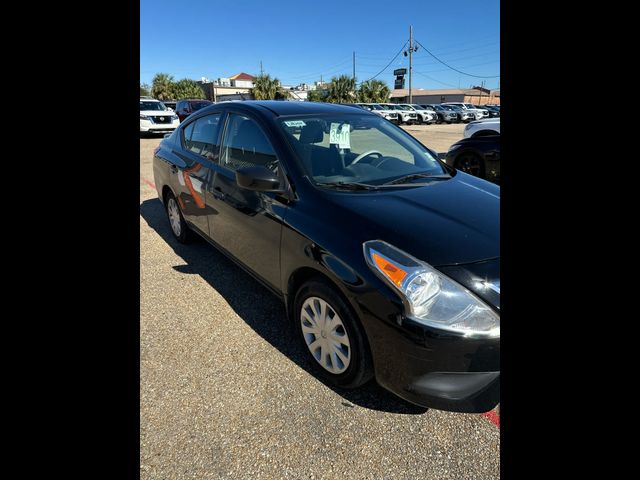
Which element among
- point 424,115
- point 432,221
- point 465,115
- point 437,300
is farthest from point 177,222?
point 465,115

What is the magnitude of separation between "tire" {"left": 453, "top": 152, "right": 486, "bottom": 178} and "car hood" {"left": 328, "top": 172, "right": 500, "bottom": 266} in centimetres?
474

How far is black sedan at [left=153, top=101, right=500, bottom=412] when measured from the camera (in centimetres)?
172

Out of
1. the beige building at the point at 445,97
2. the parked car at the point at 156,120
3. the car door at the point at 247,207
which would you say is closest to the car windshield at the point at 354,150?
the car door at the point at 247,207

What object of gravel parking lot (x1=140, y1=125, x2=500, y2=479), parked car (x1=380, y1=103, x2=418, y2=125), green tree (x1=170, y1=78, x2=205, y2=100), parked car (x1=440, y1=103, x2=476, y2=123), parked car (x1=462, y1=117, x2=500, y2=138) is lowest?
gravel parking lot (x1=140, y1=125, x2=500, y2=479)

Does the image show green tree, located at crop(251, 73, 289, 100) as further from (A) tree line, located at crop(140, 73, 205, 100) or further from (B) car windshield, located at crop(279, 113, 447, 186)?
(B) car windshield, located at crop(279, 113, 447, 186)

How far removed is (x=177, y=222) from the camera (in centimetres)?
434

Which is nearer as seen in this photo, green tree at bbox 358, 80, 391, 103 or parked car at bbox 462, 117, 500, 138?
parked car at bbox 462, 117, 500, 138

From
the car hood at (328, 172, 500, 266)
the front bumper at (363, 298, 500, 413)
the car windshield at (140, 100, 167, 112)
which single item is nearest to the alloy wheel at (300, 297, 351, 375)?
the front bumper at (363, 298, 500, 413)

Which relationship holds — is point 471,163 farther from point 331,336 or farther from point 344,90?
point 344,90

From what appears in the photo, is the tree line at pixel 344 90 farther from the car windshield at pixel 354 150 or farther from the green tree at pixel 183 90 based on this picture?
the car windshield at pixel 354 150

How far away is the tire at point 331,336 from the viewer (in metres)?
1.97
